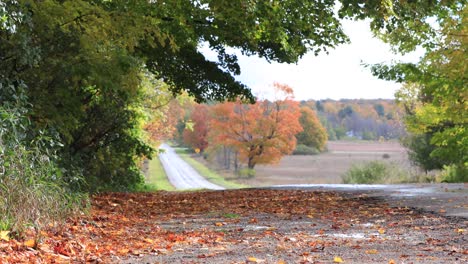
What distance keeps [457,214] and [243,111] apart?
2075 inches

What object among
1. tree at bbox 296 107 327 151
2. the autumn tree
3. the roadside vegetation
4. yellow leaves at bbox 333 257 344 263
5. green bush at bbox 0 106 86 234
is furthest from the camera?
the autumn tree

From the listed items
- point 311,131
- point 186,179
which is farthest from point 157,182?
point 311,131

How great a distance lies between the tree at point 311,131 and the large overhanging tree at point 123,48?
57.9m

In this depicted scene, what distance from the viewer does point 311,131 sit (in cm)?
8150

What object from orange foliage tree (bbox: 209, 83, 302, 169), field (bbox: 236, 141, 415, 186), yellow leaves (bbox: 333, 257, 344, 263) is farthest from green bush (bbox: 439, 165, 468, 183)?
orange foliage tree (bbox: 209, 83, 302, 169)

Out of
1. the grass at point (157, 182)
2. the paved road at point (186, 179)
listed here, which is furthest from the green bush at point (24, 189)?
the paved road at point (186, 179)

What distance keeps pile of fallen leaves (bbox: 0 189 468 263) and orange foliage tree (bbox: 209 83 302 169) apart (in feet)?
158

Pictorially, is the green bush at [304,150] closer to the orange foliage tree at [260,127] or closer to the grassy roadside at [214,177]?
the grassy roadside at [214,177]

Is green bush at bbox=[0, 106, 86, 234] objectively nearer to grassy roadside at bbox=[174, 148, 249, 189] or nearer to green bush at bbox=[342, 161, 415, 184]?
green bush at bbox=[342, 161, 415, 184]

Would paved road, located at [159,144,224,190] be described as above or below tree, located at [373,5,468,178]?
below

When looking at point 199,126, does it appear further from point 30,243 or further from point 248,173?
point 30,243

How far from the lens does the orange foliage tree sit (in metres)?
61.1

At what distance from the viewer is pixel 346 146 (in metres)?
102

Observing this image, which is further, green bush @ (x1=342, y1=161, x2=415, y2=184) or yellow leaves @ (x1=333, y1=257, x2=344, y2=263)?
green bush @ (x1=342, y1=161, x2=415, y2=184)
